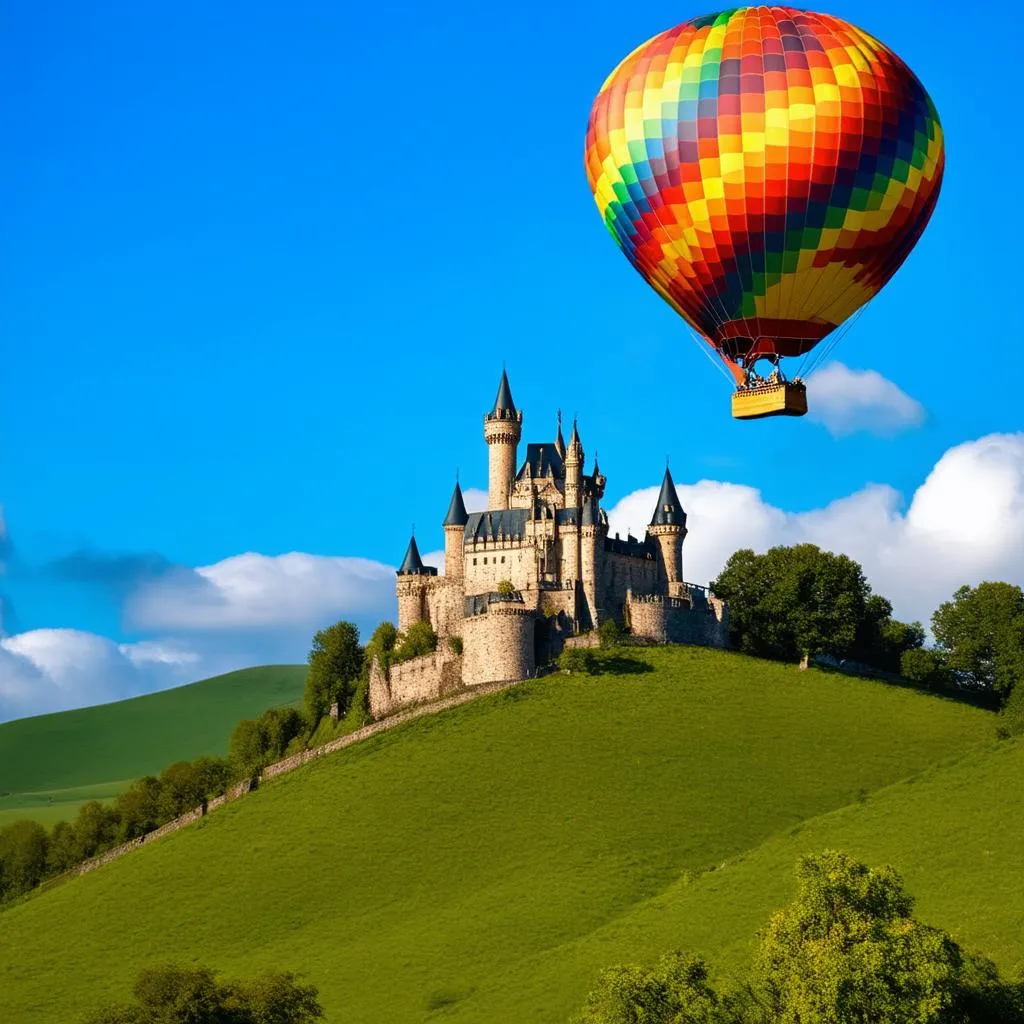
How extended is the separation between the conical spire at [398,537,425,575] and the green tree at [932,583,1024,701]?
107 feet

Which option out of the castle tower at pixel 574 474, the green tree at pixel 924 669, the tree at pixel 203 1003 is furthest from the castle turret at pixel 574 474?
the tree at pixel 203 1003

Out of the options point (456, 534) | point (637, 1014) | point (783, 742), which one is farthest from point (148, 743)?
point (637, 1014)

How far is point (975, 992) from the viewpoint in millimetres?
57031

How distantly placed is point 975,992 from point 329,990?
90.8 feet

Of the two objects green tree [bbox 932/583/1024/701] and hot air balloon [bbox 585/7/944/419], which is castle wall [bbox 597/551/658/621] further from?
hot air balloon [bbox 585/7/944/419]

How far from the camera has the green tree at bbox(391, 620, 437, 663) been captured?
117188 millimetres

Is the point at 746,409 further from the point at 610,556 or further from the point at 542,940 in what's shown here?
the point at 610,556

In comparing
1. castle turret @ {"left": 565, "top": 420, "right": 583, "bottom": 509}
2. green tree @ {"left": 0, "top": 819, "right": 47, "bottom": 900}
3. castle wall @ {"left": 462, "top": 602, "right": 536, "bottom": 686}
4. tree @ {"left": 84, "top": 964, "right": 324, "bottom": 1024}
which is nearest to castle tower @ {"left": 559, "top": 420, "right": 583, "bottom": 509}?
castle turret @ {"left": 565, "top": 420, "right": 583, "bottom": 509}

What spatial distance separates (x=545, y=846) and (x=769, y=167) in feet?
137

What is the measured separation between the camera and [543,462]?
403 ft

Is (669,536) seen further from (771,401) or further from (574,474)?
(771,401)

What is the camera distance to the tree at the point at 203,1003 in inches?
2511

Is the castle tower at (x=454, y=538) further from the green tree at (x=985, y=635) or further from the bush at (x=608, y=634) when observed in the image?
the green tree at (x=985, y=635)

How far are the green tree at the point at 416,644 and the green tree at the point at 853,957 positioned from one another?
192 ft
